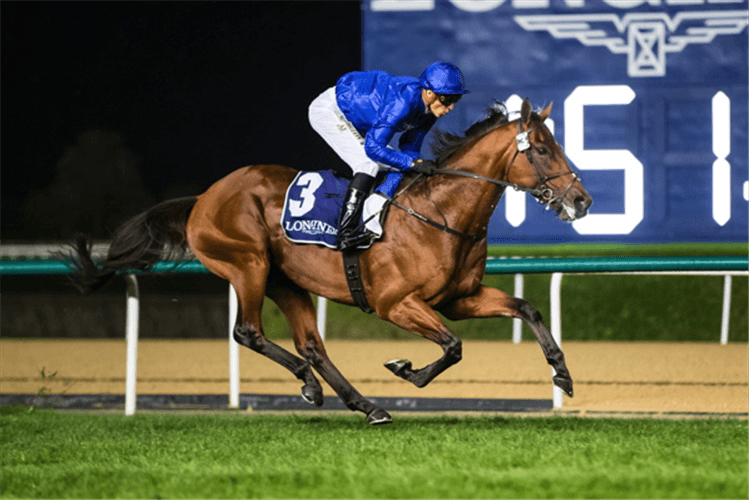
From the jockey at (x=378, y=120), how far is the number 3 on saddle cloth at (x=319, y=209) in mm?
35

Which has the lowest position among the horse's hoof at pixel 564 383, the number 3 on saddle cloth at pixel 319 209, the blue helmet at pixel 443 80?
the horse's hoof at pixel 564 383

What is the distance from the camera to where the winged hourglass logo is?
572 centimetres

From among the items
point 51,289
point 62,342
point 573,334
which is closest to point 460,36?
point 573,334

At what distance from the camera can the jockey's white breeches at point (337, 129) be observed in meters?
3.15

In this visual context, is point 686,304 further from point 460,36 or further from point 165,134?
point 165,134

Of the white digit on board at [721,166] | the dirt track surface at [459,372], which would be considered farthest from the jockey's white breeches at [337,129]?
the white digit on board at [721,166]

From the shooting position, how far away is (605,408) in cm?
388

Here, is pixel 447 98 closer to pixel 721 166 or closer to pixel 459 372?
pixel 459 372

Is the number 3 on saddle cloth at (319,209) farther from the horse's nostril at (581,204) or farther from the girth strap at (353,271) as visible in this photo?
the horse's nostril at (581,204)

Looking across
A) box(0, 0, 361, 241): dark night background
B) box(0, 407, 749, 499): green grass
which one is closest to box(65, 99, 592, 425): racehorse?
box(0, 407, 749, 499): green grass

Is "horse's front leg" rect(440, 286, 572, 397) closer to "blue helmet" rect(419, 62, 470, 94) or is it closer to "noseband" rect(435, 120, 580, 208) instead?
"noseband" rect(435, 120, 580, 208)

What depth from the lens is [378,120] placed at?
286 centimetres

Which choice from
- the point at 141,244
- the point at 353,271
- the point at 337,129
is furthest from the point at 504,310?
the point at 141,244

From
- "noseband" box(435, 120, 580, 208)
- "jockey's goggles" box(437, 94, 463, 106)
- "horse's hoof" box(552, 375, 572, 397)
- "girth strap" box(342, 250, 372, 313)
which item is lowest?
"horse's hoof" box(552, 375, 572, 397)
